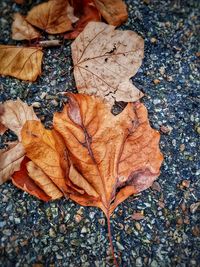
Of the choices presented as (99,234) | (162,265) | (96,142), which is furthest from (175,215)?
(96,142)

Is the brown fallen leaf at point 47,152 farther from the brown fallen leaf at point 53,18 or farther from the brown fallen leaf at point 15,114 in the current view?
the brown fallen leaf at point 53,18

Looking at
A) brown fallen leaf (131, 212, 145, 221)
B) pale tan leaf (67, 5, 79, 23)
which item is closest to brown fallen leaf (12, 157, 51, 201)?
brown fallen leaf (131, 212, 145, 221)

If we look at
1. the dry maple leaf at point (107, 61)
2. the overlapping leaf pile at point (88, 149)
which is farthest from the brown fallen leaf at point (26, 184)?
the dry maple leaf at point (107, 61)

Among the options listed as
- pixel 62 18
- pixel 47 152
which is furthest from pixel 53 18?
pixel 47 152

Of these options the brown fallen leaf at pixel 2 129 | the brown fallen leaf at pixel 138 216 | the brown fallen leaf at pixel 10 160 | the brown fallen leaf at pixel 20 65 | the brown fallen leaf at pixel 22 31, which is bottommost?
the brown fallen leaf at pixel 138 216

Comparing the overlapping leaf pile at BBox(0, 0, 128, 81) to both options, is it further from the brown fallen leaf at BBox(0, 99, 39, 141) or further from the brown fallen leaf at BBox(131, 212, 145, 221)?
the brown fallen leaf at BBox(131, 212, 145, 221)

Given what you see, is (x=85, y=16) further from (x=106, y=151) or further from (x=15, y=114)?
(x=106, y=151)
